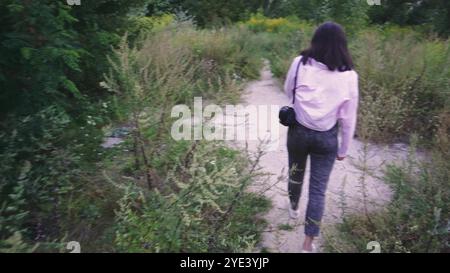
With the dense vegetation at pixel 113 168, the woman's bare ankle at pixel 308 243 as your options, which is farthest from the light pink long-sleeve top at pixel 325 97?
the woman's bare ankle at pixel 308 243

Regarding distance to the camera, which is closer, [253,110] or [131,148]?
[131,148]

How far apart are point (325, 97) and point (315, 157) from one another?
1.57ft

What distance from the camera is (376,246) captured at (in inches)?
123

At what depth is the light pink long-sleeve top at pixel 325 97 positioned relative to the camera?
126 inches

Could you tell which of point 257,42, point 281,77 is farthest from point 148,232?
point 257,42

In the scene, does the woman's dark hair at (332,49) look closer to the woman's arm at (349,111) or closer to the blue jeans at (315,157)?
the woman's arm at (349,111)

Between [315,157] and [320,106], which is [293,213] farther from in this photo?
[320,106]

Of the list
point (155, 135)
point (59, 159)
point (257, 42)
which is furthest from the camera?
point (257, 42)

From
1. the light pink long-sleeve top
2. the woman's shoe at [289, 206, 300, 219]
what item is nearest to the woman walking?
the light pink long-sleeve top

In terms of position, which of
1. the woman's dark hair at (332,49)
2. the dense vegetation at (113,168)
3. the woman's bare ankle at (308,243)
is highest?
the woman's dark hair at (332,49)

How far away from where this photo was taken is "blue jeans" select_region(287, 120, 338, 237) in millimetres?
3324

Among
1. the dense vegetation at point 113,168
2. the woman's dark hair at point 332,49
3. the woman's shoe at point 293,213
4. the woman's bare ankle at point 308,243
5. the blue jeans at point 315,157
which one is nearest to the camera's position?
the dense vegetation at point 113,168
